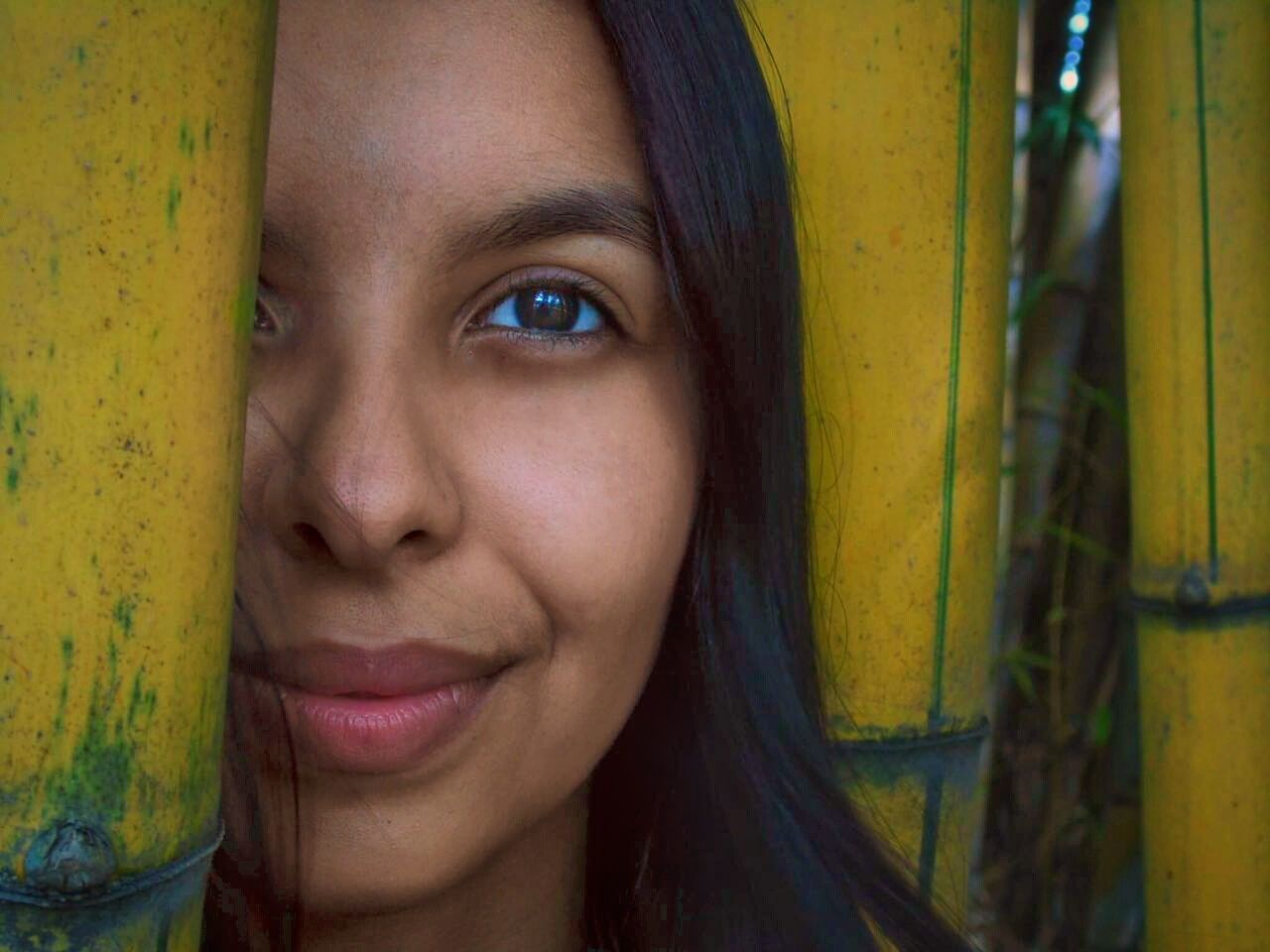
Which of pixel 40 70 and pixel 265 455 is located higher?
pixel 40 70

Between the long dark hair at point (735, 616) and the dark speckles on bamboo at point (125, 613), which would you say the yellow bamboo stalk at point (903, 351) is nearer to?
the long dark hair at point (735, 616)

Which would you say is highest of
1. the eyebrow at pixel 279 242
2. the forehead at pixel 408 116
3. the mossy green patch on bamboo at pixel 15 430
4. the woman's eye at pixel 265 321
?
the forehead at pixel 408 116

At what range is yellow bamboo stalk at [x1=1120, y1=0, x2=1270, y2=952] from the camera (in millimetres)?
956

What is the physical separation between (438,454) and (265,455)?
0.28ft

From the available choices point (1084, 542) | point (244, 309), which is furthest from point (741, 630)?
point (1084, 542)

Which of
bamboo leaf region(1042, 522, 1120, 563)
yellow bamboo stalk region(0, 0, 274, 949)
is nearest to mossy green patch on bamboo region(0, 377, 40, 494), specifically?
yellow bamboo stalk region(0, 0, 274, 949)

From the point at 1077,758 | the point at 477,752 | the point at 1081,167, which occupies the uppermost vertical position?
the point at 1081,167

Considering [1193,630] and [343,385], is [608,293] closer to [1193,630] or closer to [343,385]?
[343,385]

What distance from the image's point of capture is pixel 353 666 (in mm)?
707

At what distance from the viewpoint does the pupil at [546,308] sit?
2.66 ft

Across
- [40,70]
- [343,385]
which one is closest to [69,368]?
[40,70]

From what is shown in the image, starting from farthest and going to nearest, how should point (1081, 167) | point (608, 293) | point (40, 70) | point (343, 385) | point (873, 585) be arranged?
point (1081, 167)
point (873, 585)
point (608, 293)
point (343, 385)
point (40, 70)

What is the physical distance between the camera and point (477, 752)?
75 centimetres

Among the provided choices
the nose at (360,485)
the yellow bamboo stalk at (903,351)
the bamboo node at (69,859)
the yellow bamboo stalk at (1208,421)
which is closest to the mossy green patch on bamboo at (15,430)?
the bamboo node at (69,859)
